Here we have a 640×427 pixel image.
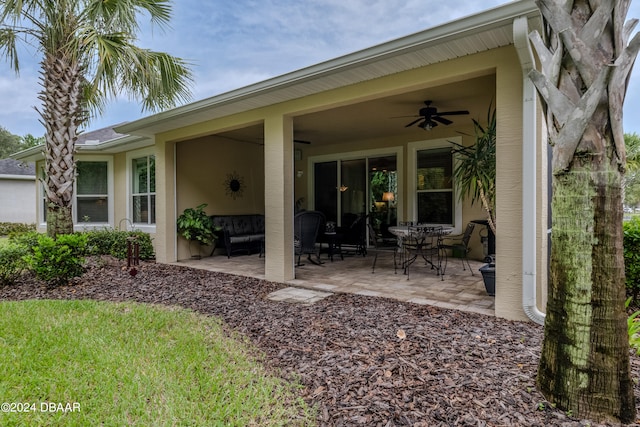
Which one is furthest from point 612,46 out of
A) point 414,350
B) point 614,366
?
point 414,350

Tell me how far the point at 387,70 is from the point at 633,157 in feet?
51.3

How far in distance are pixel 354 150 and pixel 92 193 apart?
708cm

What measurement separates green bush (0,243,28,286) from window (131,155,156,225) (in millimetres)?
2900

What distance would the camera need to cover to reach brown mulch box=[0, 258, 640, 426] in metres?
1.92

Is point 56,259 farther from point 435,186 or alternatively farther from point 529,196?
point 435,186

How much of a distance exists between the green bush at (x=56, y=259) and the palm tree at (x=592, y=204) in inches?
231

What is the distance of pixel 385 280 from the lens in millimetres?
5223

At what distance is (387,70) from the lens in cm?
391

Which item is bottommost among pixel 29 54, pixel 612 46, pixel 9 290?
pixel 9 290

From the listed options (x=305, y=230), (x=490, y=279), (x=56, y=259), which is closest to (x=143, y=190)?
(x=56, y=259)

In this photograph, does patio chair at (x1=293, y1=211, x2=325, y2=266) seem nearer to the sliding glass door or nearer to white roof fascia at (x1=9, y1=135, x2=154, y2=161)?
the sliding glass door

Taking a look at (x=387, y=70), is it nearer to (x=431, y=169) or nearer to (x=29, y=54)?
(x=431, y=169)

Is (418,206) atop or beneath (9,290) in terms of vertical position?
atop

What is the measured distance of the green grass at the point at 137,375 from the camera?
1.97 metres
